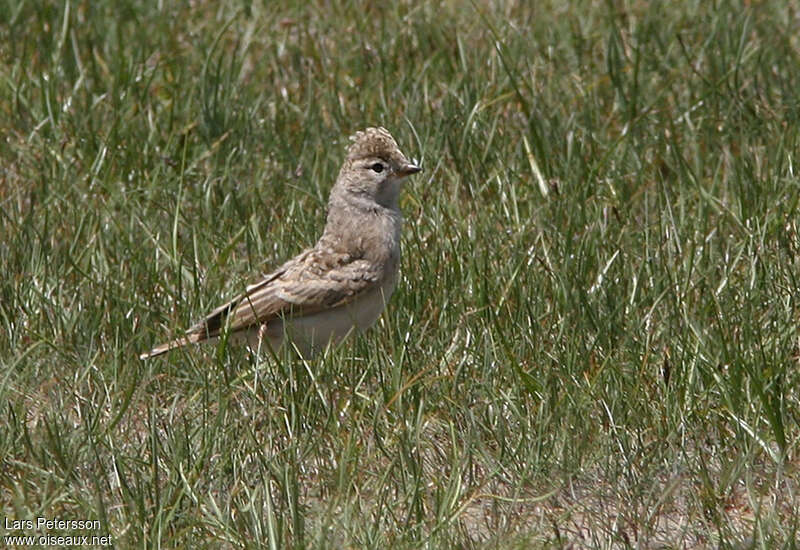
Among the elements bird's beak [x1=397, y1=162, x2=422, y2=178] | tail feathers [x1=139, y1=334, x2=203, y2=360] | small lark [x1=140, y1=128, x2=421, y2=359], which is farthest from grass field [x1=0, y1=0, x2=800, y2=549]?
bird's beak [x1=397, y1=162, x2=422, y2=178]

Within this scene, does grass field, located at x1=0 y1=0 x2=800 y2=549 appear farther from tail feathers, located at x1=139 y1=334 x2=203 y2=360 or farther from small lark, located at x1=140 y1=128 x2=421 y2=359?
small lark, located at x1=140 y1=128 x2=421 y2=359

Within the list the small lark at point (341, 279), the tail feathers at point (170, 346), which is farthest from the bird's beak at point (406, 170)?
the tail feathers at point (170, 346)

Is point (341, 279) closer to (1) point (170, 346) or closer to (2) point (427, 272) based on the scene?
(2) point (427, 272)

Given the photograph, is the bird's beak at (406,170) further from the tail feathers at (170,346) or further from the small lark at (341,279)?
the tail feathers at (170,346)

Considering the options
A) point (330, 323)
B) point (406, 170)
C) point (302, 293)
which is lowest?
point (330, 323)

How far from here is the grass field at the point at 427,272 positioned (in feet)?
16.2

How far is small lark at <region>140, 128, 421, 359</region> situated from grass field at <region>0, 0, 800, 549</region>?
18 centimetres

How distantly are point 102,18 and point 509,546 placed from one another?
5.64 m

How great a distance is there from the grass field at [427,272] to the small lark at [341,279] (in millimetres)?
178

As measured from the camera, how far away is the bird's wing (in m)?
6.19

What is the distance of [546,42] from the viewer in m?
9.01

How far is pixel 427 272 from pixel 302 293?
0.65m

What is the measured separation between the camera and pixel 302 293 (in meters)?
6.24

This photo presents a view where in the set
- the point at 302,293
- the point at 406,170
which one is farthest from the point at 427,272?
the point at 302,293
